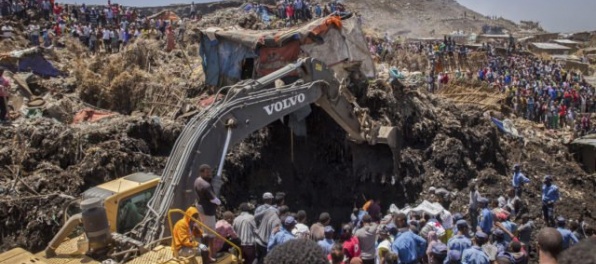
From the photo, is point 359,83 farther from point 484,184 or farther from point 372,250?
point 372,250

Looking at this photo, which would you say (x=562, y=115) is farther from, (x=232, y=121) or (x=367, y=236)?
(x=232, y=121)

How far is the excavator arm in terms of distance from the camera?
7.37 m

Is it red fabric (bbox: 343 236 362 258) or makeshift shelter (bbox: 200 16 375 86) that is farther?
makeshift shelter (bbox: 200 16 375 86)

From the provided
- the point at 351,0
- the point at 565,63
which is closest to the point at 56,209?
the point at 565,63

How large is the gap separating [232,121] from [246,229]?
1.78 m

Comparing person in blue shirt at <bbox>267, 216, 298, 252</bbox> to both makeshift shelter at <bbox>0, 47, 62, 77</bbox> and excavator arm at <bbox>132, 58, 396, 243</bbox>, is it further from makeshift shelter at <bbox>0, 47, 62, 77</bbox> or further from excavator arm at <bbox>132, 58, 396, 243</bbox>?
makeshift shelter at <bbox>0, 47, 62, 77</bbox>

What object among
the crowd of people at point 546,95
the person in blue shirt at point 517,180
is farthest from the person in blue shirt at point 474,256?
the crowd of people at point 546,95

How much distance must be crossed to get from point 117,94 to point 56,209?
588 cm

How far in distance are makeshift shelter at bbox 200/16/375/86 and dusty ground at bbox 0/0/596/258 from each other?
1.06m

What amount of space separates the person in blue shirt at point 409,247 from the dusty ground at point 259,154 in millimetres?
4897

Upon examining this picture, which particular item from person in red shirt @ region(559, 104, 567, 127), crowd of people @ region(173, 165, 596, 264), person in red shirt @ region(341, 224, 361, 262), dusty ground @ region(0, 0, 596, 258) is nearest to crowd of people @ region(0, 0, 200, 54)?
dusty ground @ region(0, 0, 596, 258)

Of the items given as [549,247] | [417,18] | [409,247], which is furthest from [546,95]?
[417,18]

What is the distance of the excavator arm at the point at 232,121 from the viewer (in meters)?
7.37

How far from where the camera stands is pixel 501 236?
7.64 meters
